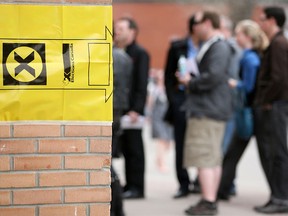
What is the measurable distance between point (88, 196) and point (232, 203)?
410 centimetres

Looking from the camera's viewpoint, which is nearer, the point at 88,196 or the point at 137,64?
the point at 88,196

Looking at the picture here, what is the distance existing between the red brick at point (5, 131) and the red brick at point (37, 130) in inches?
1.4

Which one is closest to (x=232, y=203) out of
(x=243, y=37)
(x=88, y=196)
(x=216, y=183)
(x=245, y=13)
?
(x=216, y=183)

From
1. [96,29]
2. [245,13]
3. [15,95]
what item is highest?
[245,13]

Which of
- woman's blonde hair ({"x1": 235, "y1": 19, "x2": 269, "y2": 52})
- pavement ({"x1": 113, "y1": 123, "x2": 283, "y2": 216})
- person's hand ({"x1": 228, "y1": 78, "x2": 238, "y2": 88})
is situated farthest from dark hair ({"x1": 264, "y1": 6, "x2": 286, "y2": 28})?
pavement ({"x1": 113, "y1": 123, "x2": 283, "y2": 216})

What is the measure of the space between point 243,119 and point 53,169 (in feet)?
12.8

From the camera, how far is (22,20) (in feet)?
13.3

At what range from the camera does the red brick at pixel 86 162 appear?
164 inches

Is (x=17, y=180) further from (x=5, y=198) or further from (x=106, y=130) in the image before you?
(x=106, y=130)

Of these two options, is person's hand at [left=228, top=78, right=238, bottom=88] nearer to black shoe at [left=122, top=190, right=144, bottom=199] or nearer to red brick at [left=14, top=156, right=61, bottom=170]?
Result: black shoe at [left=122, top=190, right=144, bottom=199]

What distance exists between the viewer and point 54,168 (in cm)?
414

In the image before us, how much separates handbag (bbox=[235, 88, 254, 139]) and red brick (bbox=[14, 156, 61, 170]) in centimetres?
387

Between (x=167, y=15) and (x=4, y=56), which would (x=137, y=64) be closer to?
(x=4, y=56)

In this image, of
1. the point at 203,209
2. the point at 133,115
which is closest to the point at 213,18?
the point at 133,115
